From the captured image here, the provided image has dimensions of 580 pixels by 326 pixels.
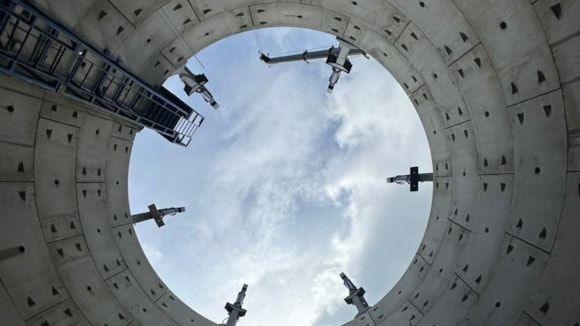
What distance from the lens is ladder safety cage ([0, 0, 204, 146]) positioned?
10141mm

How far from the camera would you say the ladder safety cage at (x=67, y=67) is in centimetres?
1014

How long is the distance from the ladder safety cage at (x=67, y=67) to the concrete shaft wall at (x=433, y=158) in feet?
2.30

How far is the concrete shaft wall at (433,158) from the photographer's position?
9.71 meters

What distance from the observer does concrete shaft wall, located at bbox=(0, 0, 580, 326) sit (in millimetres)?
9715

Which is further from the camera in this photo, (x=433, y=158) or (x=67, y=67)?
(x=433, y=158)

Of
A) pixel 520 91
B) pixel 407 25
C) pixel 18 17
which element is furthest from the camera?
pixel 407 25

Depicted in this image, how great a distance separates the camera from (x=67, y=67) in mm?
12719

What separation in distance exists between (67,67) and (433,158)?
17246mm

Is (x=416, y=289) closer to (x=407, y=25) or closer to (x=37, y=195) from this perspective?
(x=407, y=25)

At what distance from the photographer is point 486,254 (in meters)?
13.7

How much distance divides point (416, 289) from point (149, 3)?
18305 mm

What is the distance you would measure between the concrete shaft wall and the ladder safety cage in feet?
2.30

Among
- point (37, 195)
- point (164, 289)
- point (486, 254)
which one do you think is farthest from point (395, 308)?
point (37, 195)

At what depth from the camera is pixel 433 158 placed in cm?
1934
